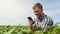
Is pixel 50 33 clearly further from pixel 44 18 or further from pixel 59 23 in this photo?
pixel 44 18

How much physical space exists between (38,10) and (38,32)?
2027mm

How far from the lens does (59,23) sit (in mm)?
1937

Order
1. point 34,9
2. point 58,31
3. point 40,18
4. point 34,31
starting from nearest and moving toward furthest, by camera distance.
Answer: point 58,31
point 34,31
point 34,9
point 40,18

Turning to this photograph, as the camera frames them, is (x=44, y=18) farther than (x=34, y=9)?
Yes

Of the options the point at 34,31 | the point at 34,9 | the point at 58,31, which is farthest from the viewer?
the point at 34,9

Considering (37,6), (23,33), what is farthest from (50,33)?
(37,6)

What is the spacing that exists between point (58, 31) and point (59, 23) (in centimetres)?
8

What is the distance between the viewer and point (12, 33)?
2.05 m

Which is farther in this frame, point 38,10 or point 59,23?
point 38,10

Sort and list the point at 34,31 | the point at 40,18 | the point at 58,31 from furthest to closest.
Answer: the point at 40,18
the point at 34,31
the point at 58,31

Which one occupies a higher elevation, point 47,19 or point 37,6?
point 37,6

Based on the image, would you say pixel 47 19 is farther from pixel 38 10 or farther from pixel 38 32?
pixel 38 32

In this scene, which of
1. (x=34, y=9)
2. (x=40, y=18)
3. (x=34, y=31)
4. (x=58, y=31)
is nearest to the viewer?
(x=58, y=31)

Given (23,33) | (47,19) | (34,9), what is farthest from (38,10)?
(23,33)
